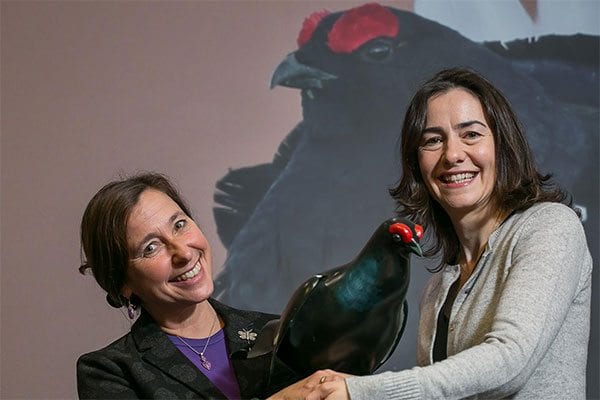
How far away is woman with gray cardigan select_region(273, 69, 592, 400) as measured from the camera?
1.13 meters

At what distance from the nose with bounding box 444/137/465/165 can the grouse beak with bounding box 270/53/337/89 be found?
59.7 inches

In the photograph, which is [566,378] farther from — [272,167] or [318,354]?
[272,167]

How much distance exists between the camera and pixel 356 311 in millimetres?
1132

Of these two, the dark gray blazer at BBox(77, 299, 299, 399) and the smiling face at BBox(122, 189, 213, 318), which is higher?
the smiling face at BBox(122, 189, 213, 318)

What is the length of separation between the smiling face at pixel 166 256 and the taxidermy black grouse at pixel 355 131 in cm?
140

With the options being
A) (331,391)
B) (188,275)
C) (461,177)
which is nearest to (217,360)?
(188,275)

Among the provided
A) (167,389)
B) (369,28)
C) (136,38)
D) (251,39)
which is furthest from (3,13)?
(167,389)

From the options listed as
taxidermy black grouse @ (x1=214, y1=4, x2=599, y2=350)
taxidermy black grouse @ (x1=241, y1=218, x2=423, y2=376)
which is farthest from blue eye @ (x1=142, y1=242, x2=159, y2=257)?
taxidermy black grouse @ (x1=214, y1=4, x2=599, y2=350)

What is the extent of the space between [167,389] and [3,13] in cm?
194

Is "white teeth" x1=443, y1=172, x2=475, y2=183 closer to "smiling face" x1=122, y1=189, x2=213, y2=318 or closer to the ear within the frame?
"smiling face" x1=122, y1=189, x2=213, y2=318

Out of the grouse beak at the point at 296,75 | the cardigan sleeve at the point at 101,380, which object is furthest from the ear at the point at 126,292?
the grouse beak at the point at 296,75

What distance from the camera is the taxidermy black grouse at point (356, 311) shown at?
112 centimetres

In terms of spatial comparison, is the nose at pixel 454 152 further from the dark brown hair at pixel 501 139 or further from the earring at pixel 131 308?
the earring at pixel 131 308

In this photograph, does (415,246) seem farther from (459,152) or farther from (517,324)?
(459,152)
